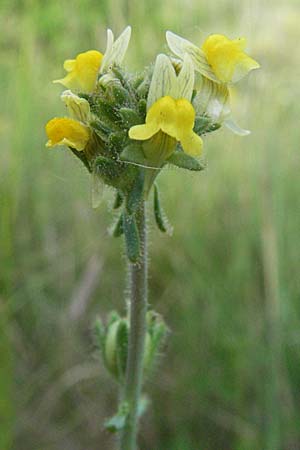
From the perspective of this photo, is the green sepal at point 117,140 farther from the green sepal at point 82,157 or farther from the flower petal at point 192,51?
the flower petal at point 192,51

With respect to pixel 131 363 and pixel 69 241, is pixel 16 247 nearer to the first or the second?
pixel 69 241

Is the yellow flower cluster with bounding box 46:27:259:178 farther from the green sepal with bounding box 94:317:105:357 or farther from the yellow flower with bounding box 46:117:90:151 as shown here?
the green sepal with bounding box 94:317:105:357

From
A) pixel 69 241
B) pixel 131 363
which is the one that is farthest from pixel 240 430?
pixel 69 241

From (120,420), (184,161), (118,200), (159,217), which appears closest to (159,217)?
(159,217)

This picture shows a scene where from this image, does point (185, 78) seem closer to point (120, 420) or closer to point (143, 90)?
point (143, 90)

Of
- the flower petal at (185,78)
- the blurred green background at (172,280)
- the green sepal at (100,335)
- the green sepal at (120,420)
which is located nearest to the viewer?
the flower petal at (185,78)

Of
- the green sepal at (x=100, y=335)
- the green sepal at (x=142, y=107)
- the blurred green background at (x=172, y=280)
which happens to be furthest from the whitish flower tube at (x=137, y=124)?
the blurred green background at (x=172, y=280)
